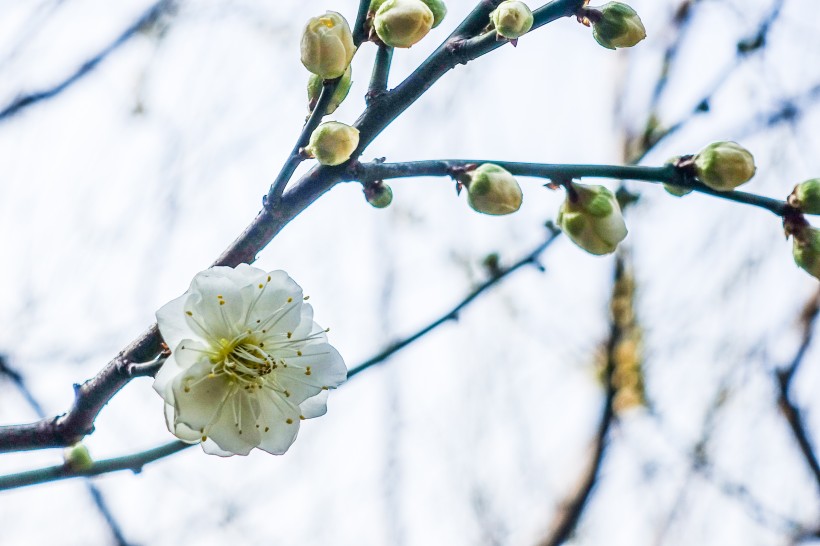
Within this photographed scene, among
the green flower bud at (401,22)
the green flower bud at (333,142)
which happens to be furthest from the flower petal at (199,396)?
the green flower bud at (401,22)

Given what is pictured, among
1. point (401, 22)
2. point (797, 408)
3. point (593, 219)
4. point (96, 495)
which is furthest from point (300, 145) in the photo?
point (797, 408)

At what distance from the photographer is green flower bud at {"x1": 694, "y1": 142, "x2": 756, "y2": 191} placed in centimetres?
98

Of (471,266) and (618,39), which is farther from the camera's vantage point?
(471,266)

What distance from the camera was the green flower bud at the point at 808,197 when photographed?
103cm

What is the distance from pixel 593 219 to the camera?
1057mm

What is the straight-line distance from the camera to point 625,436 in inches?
123

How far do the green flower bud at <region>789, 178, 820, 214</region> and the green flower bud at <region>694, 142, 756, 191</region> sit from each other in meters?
0.10

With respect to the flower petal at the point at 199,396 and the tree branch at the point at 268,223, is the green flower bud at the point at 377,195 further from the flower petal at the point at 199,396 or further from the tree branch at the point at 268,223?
the flower petal at the point at 199,396

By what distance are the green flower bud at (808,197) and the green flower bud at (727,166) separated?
0.33ft

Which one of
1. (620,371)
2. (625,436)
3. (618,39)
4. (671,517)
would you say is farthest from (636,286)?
(618,39)

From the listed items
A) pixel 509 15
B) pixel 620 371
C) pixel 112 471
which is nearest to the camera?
pixel 509 15

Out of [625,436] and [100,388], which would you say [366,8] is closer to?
[100,388]

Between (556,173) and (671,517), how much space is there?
2474 mm

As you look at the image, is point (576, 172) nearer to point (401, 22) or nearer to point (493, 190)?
point (493, 190)
